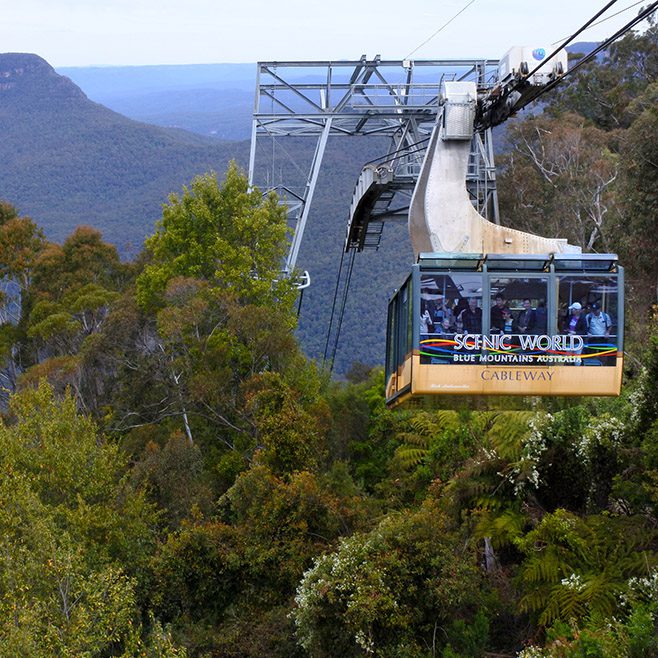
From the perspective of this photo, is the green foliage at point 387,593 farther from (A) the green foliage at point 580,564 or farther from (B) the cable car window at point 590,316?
(B) the cable car window at point 590,316

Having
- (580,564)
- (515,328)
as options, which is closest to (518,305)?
(515,328)

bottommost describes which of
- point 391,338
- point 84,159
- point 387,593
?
point 387,593

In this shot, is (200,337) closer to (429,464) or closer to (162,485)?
(162,485)

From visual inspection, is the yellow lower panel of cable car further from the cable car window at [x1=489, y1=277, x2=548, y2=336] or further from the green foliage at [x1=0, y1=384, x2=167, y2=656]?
the green foliage at [x1=0, y1=384, x2=167, y2=656]

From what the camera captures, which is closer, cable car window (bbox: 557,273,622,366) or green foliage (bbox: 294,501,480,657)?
cable car window (bbox: 557,273,622,366)

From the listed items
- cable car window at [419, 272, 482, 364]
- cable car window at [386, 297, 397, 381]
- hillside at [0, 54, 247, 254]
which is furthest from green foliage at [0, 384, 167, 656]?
hillside at [0, 54, 247, 254]

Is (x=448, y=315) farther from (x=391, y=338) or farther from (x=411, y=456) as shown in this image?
(x=411, y=456)
